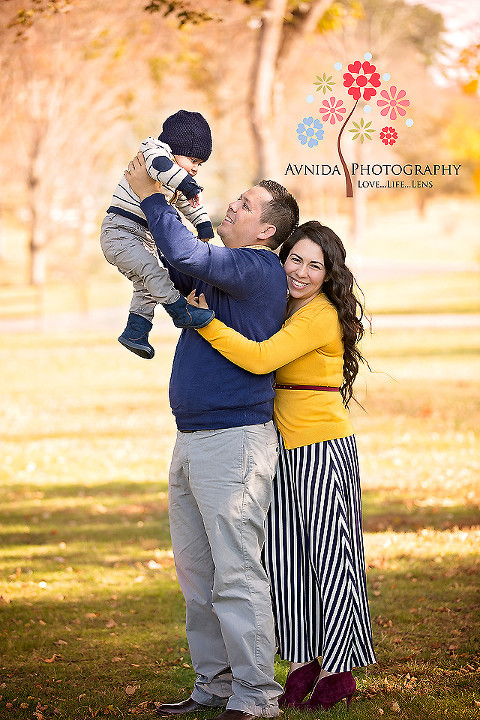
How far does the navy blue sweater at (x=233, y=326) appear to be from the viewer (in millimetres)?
3516

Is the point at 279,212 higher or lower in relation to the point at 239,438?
higher

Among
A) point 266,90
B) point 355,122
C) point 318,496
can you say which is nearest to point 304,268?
point 318,496

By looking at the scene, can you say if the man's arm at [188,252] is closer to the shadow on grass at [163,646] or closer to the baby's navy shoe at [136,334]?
the baby's navy shoe at [136,334]

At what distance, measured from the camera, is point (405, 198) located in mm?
57438

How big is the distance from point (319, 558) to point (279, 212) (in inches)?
55.1

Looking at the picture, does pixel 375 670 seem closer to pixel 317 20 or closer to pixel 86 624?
pixel 86 624

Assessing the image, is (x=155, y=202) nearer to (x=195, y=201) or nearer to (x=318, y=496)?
(x=195, y=201)

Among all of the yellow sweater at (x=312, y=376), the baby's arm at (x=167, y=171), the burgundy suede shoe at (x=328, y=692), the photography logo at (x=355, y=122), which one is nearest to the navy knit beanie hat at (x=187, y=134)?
the baby's arm at (x=167, y=171)

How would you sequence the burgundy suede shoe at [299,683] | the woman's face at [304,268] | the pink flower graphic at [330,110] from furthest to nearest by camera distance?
the pink flower graphic at [330,110] → the burgundy suede shoe at [299,683] → the woman's face at [304,268]

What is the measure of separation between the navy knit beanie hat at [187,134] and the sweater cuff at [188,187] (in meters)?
0.18

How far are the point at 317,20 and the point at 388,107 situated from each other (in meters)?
8.02

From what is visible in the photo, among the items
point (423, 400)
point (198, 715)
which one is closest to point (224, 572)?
point (198, 715)

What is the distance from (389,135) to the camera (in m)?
A: 5.80

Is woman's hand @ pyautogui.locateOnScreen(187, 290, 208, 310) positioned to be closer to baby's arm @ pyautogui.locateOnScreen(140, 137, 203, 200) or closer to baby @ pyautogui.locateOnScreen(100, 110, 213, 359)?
baby @ pyautogui.locateOnScreen(100, 110, 213, 359)
